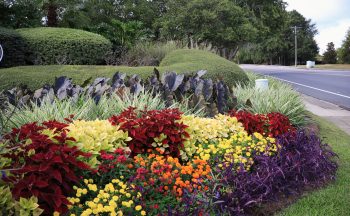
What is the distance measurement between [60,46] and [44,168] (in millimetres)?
11514

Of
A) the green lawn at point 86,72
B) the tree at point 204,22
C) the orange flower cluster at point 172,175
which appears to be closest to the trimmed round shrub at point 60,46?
the green lawn at point 86,72

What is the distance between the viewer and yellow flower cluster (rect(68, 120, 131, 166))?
3299 millimetres

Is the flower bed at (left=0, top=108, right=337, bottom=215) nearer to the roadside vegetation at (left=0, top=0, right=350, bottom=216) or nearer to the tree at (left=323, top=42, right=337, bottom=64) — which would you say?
the roadside vegetation at (left=0, top=0, right=350, bottom=216)

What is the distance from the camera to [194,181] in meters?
3.44

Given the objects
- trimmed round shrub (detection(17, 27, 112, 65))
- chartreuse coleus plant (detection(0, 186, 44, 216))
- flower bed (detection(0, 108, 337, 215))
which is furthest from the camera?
trimmed round shrub (detection(17, 27, 112, 65))

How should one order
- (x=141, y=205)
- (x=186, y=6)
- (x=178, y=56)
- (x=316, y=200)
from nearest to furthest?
(x=141, y=205) → (x=316, y=200) → (x=178, y=56) → (x=186, y=6)

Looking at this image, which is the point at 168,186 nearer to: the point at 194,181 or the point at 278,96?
the point at 194,181

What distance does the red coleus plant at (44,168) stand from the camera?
256 cm

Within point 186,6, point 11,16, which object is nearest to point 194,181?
point 11,16

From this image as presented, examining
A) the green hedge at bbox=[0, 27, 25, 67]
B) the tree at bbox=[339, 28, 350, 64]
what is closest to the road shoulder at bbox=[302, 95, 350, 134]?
the green hedge at bbox=[0, 27, 25, 67]

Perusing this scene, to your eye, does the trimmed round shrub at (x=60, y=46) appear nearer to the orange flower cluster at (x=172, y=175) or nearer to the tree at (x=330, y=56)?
the orange flower cluster at (x=172, y=175)

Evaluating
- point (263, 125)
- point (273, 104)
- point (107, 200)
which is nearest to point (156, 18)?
point (273, 104)

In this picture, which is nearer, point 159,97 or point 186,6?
point 159,97

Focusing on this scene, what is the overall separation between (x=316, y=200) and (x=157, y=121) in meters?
1.66
